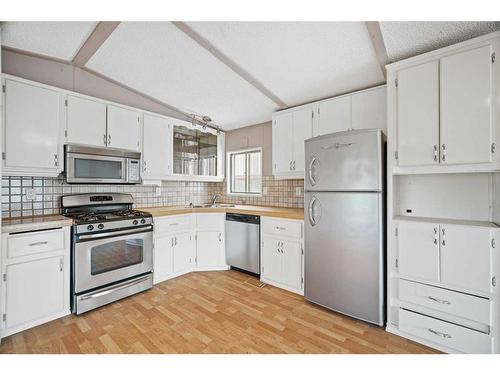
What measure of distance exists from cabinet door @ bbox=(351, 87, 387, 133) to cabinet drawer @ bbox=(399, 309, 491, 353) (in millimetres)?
1703

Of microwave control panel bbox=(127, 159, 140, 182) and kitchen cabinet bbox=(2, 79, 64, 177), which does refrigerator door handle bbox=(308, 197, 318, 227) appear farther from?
kitchen cabinet bbox=(2, 79, 64, 177)

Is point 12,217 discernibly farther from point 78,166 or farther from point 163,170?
point 163,170

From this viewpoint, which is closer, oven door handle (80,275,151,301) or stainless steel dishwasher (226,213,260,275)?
oven door handle (80,275,151,301)

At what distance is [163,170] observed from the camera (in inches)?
126

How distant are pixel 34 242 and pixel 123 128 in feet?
4.93

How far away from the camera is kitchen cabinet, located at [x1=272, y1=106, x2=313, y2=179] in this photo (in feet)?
9.29

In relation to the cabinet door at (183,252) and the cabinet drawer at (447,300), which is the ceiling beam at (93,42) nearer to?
the cabinet door at (183,252)

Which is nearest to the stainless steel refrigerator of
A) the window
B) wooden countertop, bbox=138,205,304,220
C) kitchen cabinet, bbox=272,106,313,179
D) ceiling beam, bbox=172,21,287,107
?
wooden countertop, bbox=138,205,304,220

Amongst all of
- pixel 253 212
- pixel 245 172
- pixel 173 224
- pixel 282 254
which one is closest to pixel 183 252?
pixel 173 224

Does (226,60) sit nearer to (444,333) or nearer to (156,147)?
(156,147)

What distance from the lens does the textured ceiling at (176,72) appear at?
6.74 ft

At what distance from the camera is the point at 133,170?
2.84 meters

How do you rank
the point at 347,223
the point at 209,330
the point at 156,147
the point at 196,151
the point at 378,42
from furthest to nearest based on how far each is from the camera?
the point at 196,151, the point at 156,147, the point at 347,223, the point at 209,330, the point at 378,42
